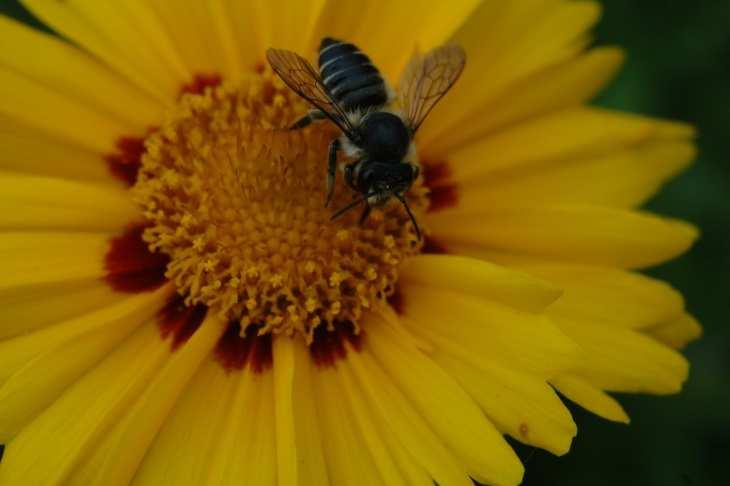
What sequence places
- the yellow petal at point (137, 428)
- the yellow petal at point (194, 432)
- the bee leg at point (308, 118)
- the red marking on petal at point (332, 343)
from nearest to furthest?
the yellow petal at point (137, 428)
the yellow petal at point (194, 432)
the red marking on petal at point (332, 343)
the bee leg at point (308, 118)

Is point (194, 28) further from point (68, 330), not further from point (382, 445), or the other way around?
point (382, 445)

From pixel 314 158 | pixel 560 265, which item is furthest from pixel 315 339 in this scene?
pixel 560 265

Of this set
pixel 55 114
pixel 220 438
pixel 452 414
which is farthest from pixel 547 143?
pixel 55 114

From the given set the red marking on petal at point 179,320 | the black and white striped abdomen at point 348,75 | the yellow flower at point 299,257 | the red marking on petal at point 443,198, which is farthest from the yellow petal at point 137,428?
the red marking on petal at point 443,198

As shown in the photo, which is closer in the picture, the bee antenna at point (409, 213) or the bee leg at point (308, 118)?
the bee antenna at point (409, 213)

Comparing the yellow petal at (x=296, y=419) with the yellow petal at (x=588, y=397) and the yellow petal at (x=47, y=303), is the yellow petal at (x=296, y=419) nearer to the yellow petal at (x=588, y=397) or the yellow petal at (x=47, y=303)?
the yellow petal at (x=47, y=303)

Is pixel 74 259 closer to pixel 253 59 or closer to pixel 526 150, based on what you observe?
pixel 253 59
